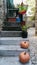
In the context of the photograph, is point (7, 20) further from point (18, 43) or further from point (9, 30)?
point (18, 43)

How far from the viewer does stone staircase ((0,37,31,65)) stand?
10.5ft

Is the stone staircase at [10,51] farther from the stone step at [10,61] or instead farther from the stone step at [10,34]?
the stone step at [10,34]

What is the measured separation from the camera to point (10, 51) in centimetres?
362

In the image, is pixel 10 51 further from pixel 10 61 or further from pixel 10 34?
pixel 10 34

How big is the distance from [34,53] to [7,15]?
2.43m

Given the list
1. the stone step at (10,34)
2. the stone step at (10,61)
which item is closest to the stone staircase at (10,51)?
the stone step at (10,61)

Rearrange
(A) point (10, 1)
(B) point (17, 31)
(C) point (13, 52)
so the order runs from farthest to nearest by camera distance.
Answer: (A) point (10, 1) < (B) point (17, 31) < (C) point (13, 52)

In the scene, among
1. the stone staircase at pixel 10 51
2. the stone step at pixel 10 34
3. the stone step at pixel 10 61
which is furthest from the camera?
the stone step at pixel 10 34

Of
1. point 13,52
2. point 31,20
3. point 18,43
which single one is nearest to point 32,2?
point 31,20

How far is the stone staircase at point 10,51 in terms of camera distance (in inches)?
125

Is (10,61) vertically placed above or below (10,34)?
below

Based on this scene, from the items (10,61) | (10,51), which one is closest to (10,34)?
(10,51)

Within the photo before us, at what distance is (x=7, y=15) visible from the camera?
577 centimetres

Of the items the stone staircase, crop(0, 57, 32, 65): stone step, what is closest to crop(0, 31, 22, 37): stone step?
the stone staircase
